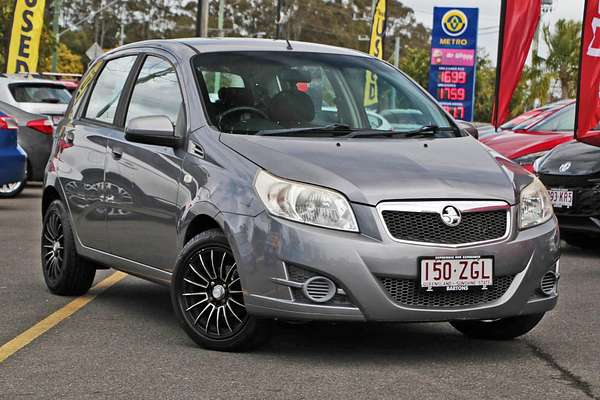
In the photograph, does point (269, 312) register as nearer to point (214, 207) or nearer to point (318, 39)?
point (214, 207)

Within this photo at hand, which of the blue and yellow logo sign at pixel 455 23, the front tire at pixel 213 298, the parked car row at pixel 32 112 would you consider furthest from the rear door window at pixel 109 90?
the blue and yellow logo sign at pixel 455 23

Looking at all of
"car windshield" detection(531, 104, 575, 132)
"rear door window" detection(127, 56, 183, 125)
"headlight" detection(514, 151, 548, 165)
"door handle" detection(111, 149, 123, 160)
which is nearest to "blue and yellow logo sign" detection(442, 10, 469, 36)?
"car windshield" detection(531, 104, 575, 132)

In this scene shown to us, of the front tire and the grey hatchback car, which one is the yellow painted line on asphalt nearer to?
the grey hatchback car

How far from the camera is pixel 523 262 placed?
6.41 meters

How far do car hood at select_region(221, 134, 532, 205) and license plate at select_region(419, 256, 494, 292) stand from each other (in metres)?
0.31

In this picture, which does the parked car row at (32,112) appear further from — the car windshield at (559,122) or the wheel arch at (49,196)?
the wheel arch at (49,196)

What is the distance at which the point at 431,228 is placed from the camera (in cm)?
621

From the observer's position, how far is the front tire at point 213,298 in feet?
21.4

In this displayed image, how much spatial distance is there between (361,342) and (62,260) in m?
2.49

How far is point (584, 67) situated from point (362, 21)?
264ft

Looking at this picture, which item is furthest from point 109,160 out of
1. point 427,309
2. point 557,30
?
point 557,30

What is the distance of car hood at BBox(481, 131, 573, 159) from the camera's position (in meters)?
15.0

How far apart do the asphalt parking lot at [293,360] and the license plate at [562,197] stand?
3.04m

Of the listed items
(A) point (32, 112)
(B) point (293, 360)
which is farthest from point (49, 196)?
(A) point (32, 112)
